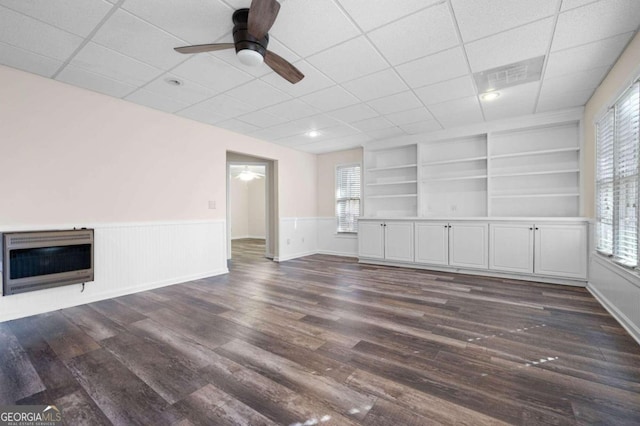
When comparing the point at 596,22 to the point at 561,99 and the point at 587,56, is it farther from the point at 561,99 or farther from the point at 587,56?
the point at 561,99

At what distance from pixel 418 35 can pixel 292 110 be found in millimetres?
2062

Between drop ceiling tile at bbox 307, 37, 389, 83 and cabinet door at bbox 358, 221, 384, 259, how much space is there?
3.23 metres

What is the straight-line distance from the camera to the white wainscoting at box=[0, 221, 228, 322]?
2.99 meters

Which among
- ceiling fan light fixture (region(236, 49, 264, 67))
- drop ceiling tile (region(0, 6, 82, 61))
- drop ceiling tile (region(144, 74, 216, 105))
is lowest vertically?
ceiling fan light fixture (region(236, 49, 264, 67))

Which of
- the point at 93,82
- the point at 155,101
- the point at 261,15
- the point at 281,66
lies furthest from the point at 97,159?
the point at 261,15

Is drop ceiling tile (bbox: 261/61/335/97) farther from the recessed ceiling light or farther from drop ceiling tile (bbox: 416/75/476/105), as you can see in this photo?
the recessed ceiling light

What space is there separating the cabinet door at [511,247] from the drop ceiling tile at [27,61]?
5911 mm

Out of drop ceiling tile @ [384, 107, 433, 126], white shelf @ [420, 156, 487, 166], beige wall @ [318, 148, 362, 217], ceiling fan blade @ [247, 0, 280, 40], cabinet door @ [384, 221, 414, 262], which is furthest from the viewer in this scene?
beige wall @ [318, 148, 362, 217]

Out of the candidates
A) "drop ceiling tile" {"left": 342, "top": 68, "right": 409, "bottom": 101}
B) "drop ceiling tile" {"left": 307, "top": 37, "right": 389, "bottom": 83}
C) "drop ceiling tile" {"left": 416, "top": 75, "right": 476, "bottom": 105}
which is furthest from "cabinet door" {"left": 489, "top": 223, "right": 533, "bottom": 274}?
"drop ceiling tile" {"left": 307, "top": 37, "right": 389, "bottom": 83}

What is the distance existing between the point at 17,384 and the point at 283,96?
3408 mm

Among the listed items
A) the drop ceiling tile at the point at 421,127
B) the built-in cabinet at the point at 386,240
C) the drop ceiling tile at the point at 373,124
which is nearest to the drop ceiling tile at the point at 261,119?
the drop ceiling tile at the point at 373,124

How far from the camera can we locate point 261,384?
5.61 ft

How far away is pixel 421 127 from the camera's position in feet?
16.0

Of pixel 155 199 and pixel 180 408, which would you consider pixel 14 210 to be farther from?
pixel 180 408
